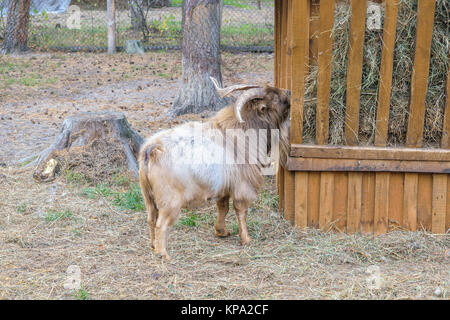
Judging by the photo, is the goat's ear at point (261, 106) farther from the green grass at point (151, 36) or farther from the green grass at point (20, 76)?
the green grass at point (151, 36)

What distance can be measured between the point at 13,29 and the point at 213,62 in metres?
7.94

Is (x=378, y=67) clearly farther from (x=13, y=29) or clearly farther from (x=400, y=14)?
(x=13, y=29)

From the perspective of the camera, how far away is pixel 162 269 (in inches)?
181

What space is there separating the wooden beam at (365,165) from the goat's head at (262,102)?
1.55 ft

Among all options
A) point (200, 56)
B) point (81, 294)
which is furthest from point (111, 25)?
point (81, 294)

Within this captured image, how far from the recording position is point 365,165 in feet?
17.0

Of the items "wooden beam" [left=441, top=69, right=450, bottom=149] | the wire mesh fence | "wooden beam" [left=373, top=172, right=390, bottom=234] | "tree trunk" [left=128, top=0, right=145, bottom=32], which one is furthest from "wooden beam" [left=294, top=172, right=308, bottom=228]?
"tree trunk" [left=128, top=0, right=145, bottom=32]

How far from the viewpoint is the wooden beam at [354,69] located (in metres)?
4.95

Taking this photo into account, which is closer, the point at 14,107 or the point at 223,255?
the point at 223,255

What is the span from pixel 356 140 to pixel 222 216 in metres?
1.48

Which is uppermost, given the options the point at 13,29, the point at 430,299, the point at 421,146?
the point at 13,29

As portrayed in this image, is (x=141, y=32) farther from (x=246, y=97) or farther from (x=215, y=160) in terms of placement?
(x=215, y=160)

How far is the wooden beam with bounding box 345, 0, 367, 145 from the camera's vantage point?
495 cm

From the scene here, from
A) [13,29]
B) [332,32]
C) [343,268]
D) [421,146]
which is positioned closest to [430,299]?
[343,268]
